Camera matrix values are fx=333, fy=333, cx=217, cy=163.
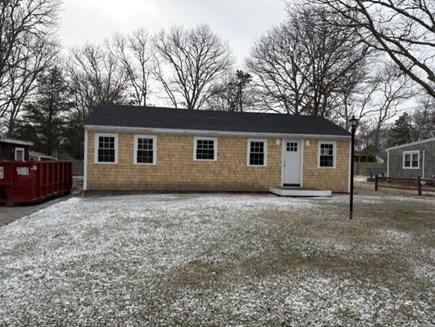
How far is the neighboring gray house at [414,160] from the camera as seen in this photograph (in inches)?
868

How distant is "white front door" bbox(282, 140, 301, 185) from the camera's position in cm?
1444

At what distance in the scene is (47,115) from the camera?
2919 centimetres

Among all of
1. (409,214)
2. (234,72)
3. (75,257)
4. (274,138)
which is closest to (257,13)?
(274,138)

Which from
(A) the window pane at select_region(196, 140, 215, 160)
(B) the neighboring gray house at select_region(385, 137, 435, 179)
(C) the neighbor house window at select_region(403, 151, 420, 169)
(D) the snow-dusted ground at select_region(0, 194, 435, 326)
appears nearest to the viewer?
(D) the snow-dusted ground at select_region(0, 194, 435, 326)

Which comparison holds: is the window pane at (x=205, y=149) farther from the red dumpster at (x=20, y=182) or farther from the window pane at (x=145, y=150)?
the red dumpster at (x=20, y=182)

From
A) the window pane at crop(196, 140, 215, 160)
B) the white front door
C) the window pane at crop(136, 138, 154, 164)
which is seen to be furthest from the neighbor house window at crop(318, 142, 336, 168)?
the window pane at crop(136, 138, 154, 164)

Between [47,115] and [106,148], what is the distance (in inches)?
773

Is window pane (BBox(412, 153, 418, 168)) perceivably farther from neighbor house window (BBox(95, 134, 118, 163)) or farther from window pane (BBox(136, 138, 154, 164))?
neighbor house window (BBox(95, 134, 118, 163))

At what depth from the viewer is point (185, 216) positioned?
7602 mm

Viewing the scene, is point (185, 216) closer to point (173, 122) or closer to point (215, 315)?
point (215, 315)

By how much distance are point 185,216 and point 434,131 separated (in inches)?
1736

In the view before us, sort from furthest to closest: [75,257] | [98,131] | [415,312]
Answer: [98,131]
[75,257]
[415,312]

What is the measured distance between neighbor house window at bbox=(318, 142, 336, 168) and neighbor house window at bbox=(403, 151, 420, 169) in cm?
1245

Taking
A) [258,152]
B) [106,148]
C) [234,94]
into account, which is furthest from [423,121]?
[106,148]
